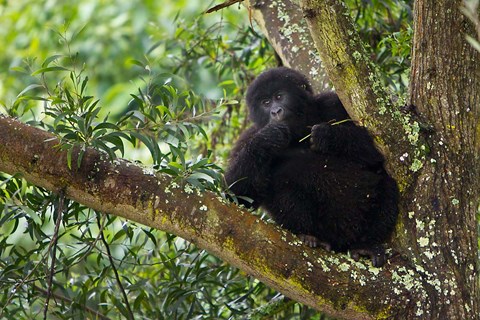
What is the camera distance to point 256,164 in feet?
13.6

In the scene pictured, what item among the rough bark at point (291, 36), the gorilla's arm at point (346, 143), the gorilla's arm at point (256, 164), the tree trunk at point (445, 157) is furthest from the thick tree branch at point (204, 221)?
the rough bark at point (291, 36)

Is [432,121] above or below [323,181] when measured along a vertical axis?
below

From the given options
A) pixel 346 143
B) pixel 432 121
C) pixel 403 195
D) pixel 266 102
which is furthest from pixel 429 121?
pixel 266 102

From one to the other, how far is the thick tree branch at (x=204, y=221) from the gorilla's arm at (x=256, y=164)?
2.76ft

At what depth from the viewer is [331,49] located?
134 inches

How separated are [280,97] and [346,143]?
0.87 m

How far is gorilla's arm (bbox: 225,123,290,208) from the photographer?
4.10 meters

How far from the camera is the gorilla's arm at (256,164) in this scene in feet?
13.4

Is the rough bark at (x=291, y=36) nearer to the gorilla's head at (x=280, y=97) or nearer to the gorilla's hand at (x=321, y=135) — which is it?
the gorilla's head at (x=280, y=97)

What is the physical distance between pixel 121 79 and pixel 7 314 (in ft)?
22.3

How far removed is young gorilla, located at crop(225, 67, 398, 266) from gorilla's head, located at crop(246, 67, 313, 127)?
0.11m

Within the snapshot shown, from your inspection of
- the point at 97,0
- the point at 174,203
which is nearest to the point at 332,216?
the point at 174,203

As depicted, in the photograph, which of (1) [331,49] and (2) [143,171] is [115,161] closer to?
(2) [143,171]

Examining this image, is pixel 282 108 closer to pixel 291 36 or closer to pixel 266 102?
pixel 266 102
